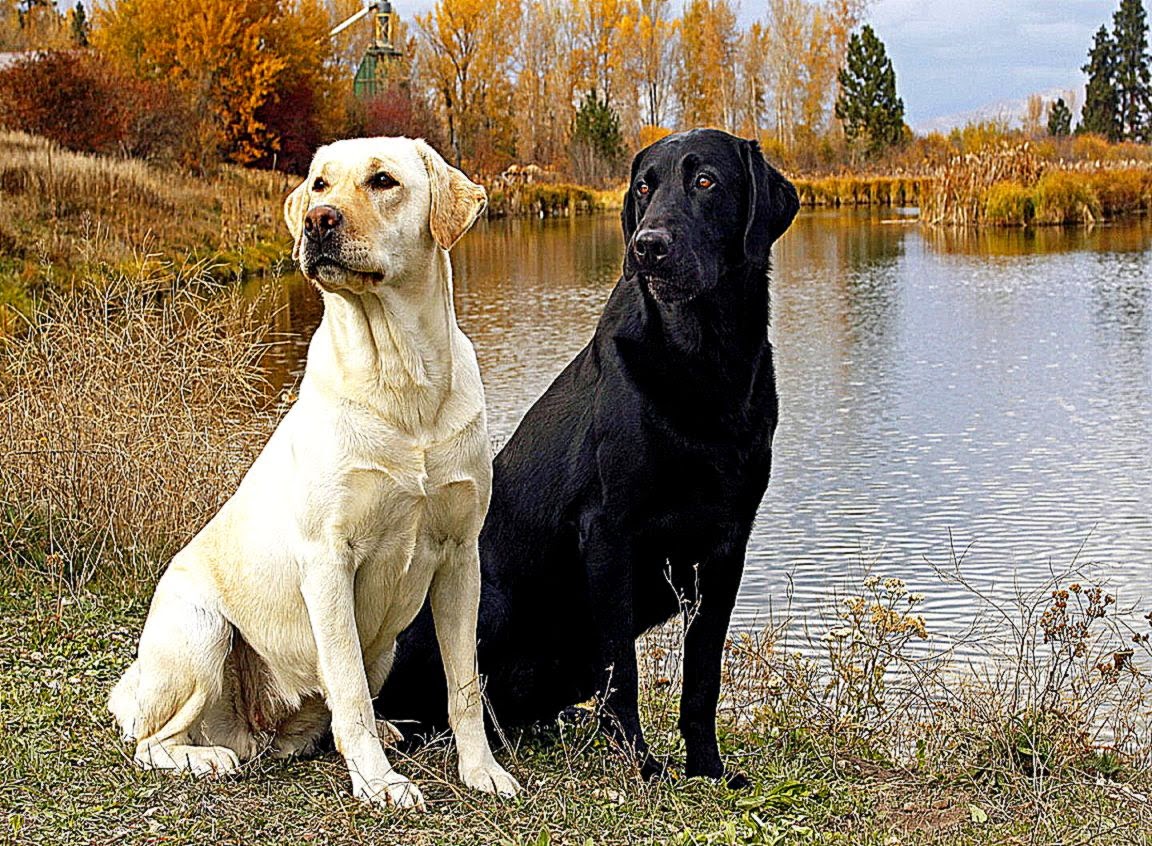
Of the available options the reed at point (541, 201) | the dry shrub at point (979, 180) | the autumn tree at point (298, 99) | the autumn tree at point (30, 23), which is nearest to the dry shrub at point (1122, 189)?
the dry shrub at point (979, 180)

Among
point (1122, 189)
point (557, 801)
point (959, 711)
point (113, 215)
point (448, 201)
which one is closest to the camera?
point (448, 201)

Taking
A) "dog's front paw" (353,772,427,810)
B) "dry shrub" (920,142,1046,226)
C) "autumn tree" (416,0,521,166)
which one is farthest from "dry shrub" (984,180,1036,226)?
"autumn tree" (416,0,521,166)

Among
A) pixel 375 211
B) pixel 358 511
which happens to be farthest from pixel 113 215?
pixel 358 511

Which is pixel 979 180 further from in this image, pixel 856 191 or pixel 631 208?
pixel 631 208

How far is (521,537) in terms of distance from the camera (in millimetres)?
4094

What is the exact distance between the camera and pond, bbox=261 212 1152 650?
7.76 meters

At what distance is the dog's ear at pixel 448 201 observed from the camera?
3506 millimetres

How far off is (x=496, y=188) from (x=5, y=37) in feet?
75.6

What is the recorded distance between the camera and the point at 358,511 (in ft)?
11.1

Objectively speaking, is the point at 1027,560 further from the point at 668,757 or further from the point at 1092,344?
the point at 1092,344

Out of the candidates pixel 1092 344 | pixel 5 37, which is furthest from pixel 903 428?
pixel 5 37

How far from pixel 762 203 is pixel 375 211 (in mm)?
1168

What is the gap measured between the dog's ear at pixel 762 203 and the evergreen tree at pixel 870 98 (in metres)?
59.4

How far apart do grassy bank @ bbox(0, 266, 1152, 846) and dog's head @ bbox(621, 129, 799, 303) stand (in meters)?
1.40
